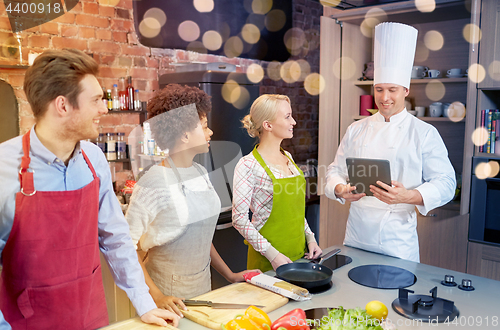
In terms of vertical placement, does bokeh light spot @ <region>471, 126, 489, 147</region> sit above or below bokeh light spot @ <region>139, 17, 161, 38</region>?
below

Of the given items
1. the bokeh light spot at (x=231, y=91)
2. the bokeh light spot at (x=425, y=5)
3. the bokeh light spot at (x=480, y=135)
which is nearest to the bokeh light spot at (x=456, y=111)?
the bokeh light spot at (x=480, y=135)

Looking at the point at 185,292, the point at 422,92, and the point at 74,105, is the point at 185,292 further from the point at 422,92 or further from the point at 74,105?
the point at 422,92

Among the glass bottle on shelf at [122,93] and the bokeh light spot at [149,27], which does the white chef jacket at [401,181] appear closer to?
the glass bottle on shelf at [122,93]

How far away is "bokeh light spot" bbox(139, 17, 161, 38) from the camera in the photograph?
2.99m

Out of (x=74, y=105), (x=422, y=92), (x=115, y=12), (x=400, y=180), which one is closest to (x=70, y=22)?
(x=115, y=12)

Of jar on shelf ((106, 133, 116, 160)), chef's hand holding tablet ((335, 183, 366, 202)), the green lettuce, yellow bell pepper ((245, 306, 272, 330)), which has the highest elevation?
jar on shelf ((106, 133, 116, 160))

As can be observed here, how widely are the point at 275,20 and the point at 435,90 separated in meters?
1.66

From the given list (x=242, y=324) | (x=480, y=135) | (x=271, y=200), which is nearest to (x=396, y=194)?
(x=271, y=200)

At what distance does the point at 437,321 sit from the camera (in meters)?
1.13

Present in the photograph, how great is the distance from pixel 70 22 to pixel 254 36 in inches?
63.1

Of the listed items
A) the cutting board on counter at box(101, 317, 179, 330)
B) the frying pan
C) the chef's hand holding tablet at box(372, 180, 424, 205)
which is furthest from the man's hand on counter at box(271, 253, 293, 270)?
the cutting board on counter at box(101, 317, 179, 330)

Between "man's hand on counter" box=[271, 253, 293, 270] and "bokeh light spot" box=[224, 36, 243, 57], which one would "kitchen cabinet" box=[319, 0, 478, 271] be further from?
"man's hand on counter" box=[271, 253, 293, 270]

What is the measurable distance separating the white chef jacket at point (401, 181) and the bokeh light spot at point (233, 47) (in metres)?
1.77

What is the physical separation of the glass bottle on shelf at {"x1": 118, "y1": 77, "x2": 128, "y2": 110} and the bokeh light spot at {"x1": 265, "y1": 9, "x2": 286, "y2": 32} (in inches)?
60.7
